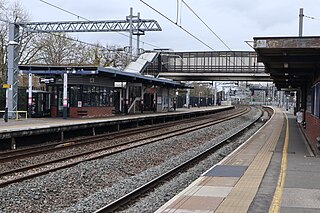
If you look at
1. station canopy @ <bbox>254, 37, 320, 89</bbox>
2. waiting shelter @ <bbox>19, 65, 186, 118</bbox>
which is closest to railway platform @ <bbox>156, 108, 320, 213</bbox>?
station canopy @ <bbox>254, 37, 320, 89</bbox>

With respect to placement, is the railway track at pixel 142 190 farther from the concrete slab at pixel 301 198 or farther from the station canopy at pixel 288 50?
the station canopy at pixel 288 50

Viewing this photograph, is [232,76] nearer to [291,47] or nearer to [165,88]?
[165,88]

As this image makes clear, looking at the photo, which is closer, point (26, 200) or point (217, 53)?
point (26, 200)

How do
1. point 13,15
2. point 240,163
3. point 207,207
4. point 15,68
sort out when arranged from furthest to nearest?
point 13,15, point 15,68, point 240,163, point 207,207

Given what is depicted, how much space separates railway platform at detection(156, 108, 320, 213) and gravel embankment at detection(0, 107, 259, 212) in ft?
3.06

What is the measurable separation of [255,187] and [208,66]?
54.2 metres

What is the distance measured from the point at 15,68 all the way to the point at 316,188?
24.3m

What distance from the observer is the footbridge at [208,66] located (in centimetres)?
5984

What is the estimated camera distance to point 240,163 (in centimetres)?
1287

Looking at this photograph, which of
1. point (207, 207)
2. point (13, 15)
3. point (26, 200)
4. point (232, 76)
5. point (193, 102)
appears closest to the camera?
point (207, 207)

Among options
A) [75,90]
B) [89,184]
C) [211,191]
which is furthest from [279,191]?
[75,90]

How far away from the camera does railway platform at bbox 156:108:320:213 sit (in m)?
7.37

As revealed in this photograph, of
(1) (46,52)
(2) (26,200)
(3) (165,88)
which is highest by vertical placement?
(1) (46,52)

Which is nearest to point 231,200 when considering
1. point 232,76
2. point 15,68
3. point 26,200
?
point 26,200
